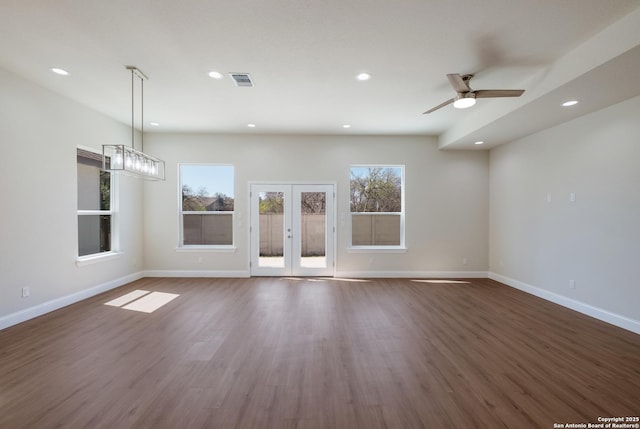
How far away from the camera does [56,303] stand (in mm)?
3877

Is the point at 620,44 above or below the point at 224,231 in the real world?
above

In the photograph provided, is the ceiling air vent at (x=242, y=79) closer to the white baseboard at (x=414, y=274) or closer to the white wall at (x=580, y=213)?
the white baseboard at (x=414, y=274)

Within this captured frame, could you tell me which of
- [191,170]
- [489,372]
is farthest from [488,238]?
[191,170]

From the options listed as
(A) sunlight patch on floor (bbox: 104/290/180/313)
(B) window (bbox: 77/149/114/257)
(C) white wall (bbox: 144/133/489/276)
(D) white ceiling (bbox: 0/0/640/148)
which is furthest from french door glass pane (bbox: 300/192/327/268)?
(B) window (bbox: 77/149/114/257)

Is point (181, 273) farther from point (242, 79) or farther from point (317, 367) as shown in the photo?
point (317, 367)

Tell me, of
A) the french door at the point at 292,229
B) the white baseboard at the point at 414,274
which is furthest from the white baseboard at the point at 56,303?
the white baseboard at the point at 414,274

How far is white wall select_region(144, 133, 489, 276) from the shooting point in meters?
5.85

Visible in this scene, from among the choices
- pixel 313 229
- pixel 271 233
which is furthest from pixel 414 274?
pixel 271 233

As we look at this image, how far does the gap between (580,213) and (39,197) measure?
24.2ft

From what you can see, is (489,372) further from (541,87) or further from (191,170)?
(191,170)

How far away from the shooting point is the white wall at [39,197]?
329 cm

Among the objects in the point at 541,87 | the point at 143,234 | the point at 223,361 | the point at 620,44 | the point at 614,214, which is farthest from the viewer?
the point at 143,234

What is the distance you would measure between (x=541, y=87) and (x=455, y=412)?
3449 mm

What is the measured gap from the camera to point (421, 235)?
19.4 ft
